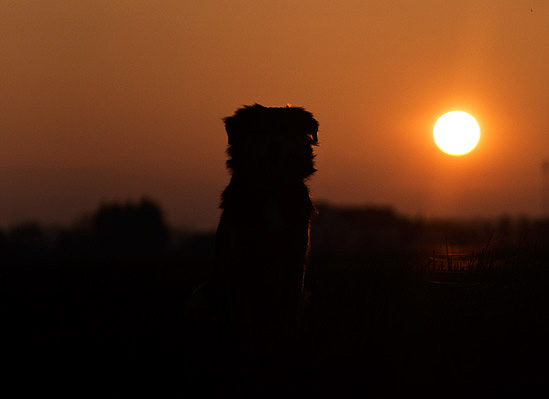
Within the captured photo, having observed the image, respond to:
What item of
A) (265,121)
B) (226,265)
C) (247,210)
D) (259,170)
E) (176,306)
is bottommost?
(176,306)

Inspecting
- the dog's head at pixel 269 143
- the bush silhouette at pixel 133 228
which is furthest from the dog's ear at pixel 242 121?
the bush silhouette at pixel 133 228

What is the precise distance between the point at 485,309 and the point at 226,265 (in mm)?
2579

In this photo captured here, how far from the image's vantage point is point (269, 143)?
629 centimetres

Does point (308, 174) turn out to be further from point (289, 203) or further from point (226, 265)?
point (226, 265)

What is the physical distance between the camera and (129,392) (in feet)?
13.8

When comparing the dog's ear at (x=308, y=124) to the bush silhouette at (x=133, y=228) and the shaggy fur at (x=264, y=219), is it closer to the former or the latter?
the shaggy fur at (x=264, y=219)

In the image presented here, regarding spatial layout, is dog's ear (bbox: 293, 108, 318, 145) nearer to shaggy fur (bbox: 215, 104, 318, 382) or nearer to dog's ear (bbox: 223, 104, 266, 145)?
shaggy fur (bbox: 215, 104, 318, 382)

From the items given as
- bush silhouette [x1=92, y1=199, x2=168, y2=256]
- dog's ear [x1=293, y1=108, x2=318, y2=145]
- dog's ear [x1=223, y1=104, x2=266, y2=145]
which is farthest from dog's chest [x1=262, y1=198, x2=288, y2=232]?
bush silhouette [x1=92, y1=199, x2=168, y2=256]

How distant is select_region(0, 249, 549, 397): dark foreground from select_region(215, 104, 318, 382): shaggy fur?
43cm

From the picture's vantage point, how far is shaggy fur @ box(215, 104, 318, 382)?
237 inches

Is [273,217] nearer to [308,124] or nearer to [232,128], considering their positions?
[232,128]

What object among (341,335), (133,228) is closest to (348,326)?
(341,335)

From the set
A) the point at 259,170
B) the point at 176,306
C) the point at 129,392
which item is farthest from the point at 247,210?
the point at 129,392

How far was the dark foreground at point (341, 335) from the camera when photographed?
431 cm
